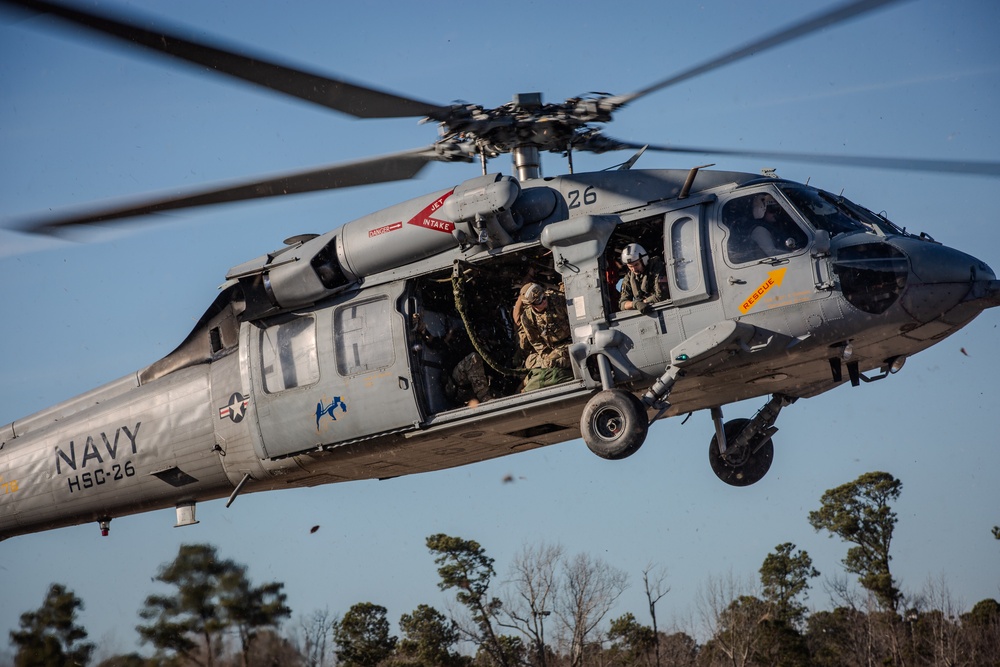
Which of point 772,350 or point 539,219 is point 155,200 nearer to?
point 539,219

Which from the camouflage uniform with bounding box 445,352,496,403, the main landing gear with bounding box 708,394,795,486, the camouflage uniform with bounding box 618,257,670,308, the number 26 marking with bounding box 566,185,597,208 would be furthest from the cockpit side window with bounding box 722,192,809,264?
the camouflage uniform with bounding box 445,352,496,403

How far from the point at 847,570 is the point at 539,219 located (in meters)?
23.6

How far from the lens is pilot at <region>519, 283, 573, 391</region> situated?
1030 cm

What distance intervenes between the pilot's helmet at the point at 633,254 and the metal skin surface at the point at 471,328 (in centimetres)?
24

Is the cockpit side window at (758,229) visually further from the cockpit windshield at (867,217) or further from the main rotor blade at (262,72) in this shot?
the main rotor blade at (262,72)

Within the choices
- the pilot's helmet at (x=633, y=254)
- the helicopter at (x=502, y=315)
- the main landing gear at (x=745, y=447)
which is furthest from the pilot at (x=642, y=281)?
the main landing gear at (x=745, y=447)

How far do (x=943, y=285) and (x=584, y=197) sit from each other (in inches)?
125

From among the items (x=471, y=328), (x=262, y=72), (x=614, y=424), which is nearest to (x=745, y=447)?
(x=614, y=424)

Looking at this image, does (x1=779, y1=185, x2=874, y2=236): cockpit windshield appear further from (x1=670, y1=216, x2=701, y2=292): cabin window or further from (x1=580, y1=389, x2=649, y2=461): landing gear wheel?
(x1=580, y1=389, x2=649, y2=461): landing gear wheel

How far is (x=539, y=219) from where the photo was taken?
34.6 feet

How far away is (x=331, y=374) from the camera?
1100cm

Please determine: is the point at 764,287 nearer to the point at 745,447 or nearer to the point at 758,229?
the point at 758,229

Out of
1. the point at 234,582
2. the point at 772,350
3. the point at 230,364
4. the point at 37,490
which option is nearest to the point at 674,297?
the point at 772,350

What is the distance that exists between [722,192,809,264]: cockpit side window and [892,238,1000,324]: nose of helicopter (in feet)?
2.80
